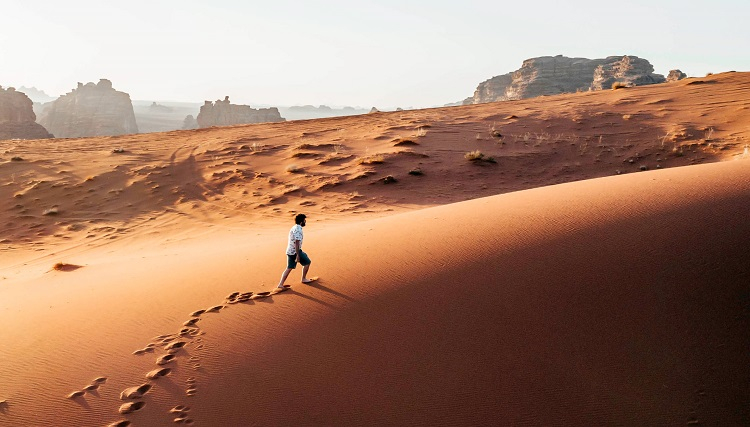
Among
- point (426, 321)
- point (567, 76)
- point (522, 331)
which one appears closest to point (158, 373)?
point (426, 321)

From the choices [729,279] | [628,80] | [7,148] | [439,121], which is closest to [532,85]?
[628,80]

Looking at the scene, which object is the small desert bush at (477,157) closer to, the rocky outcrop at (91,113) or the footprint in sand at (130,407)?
the footprint in sand at (130,407)

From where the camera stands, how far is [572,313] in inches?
179

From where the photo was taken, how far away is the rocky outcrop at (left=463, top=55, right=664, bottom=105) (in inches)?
3686

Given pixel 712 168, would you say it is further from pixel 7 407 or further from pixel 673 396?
pixel 7 407

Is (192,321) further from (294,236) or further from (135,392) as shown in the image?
(294,236)

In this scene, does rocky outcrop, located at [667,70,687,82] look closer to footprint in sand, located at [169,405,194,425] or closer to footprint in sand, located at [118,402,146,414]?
footprint in sand, located at [169,405,194,425]

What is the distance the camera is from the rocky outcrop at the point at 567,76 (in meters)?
93.6

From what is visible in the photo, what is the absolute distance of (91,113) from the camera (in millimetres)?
107688

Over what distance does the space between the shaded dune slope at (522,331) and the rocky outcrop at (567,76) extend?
297 feet

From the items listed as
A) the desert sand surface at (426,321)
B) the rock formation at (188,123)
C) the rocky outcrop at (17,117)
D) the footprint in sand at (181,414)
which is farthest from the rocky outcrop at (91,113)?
the footprint in sand at (181,414)

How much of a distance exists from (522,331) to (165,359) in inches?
133

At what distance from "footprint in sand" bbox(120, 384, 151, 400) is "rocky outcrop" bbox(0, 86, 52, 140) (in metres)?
80.7

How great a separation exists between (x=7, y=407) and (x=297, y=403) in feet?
8.00
